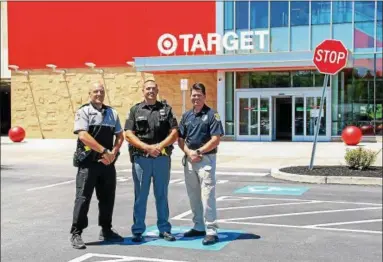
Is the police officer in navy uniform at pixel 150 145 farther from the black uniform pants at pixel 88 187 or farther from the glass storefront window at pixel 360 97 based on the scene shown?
the glass storefront window at pixel 360 97

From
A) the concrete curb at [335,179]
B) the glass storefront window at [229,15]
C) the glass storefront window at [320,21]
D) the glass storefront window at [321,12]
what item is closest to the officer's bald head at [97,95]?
the concrete curb at [335,179]

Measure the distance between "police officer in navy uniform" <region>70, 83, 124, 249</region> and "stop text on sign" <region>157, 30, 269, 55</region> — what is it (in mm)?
22295

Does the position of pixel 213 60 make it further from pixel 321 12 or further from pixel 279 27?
pixel 321 12

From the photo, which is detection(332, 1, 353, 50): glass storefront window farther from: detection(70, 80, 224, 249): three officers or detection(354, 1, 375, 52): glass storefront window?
detection(70, 80, 224, 249): three officers

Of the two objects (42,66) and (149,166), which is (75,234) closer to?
(149,166)

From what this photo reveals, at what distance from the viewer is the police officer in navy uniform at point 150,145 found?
619cm

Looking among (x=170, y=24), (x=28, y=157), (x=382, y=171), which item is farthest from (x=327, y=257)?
(x=170, y=24)

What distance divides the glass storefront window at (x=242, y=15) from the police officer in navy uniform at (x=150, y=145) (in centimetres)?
2327

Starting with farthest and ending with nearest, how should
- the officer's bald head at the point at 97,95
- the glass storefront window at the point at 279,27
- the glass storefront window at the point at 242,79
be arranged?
the glass storefront window at the point at 242,79 < the glass storefront window at the point at 279,27 < the officer's bald head at the point at 97,95

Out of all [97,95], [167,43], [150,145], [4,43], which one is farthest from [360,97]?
[97,95]

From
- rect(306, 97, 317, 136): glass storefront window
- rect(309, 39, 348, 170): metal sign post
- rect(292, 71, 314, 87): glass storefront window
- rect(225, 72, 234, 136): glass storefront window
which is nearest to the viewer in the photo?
rect(309, 39, 348, 170): metal sign post

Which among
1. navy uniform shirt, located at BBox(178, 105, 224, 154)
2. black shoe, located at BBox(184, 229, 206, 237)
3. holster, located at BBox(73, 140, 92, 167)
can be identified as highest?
navy uniform shirt, located at BBox(178, 105, 224, 154)

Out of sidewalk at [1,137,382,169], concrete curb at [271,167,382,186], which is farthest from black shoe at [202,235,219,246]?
sidewalk at [1,137,382,169]

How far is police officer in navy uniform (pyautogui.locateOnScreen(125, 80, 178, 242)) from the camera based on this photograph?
619cm
